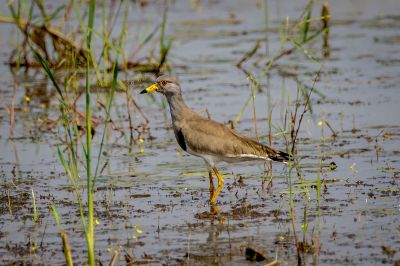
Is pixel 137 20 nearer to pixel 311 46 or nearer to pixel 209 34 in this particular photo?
pixel 209 34

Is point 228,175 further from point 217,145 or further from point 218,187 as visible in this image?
point 218,187

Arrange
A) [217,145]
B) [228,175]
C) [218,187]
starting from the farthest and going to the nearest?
[228,175], [217,145], [218,187]

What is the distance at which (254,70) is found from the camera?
1380 cm

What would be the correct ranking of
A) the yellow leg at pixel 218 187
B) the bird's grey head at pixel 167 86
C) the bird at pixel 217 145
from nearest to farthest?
the yellow leg at pixel 218 187 < the bird at pixel 217 145 < the bird's grey head at pixel 167 86

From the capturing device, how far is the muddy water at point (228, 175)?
6.67 metres

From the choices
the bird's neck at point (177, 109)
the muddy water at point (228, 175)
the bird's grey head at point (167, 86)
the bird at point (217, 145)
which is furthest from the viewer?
the bird's grey head at point (167, 86)

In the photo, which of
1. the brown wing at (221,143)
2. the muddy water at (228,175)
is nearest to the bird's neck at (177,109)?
the brown wing at (221,143)

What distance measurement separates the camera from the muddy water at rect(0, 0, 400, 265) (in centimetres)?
667

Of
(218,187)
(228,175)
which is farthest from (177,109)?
(218,187)

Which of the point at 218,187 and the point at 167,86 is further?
the point at 167,86

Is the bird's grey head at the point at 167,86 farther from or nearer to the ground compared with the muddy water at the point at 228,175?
farther from the ground

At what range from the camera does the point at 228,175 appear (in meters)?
8.94

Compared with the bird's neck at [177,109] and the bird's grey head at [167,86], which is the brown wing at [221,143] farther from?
the bird's grey head at [167,86]

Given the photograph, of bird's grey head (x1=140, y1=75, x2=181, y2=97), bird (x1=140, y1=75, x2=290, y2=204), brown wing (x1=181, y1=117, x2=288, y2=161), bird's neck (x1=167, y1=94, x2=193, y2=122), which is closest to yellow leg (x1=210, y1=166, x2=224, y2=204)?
bird (x1=140, y1=75, x2=290, y2=204)
